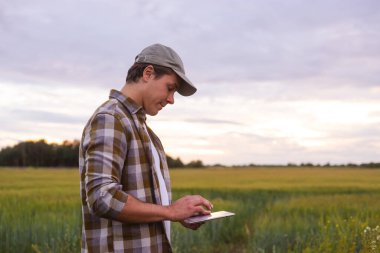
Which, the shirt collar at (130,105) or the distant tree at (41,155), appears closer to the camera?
the shirt collar at (130,105)

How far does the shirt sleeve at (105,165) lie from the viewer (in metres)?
2.12

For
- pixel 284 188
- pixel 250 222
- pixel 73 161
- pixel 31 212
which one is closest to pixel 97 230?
pixel 31 212

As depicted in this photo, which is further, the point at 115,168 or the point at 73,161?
the point at 73,161

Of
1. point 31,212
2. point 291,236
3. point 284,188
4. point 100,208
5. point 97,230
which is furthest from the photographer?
point 284,188

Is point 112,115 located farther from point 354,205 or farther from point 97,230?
point 354,205

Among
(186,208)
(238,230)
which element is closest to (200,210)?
(186,208)

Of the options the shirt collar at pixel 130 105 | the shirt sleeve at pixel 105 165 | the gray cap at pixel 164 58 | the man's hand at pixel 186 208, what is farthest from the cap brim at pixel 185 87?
the man's hand at pixel 186 208

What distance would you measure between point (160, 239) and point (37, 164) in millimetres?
39617

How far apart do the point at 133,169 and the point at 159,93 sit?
0.29m

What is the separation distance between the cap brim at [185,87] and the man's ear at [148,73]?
91 millimetres

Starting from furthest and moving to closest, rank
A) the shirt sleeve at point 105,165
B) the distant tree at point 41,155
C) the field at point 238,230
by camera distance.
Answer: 1. the distant tree at point 41,155
2. the field at point 238,230
3. the shirt sleeve at point 105,165

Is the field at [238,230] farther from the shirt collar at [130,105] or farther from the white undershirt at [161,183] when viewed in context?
the shirt collar at [130,105]

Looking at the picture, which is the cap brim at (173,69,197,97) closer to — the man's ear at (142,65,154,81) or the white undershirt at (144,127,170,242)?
the man's ear at (142,65,154,81)

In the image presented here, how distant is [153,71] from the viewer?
230cm
